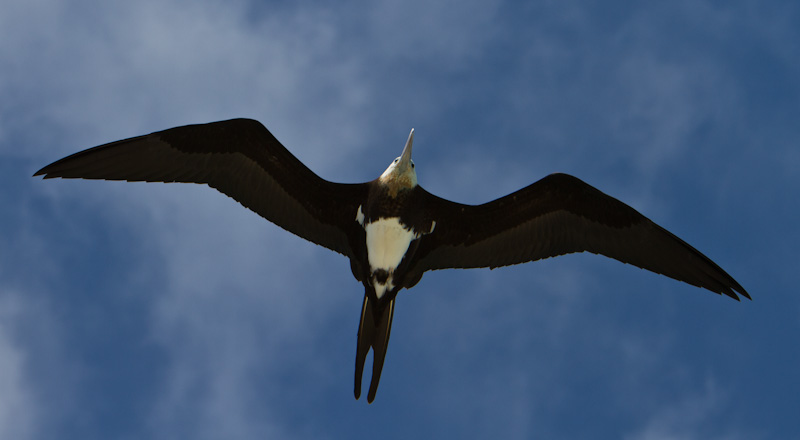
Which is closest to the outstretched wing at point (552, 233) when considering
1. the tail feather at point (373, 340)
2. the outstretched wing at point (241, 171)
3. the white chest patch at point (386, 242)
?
the white chest patch at point (386, 242)

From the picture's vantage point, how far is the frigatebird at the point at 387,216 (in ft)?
28.8

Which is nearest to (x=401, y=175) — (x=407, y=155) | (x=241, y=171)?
(x=407, y=155)

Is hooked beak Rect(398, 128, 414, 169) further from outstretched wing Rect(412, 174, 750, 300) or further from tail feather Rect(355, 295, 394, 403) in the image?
tail feather Rect(355, 295, 394, 403)

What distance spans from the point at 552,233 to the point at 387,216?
5.39ft

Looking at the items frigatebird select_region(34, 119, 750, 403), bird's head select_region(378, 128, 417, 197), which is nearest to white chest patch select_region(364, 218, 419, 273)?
frigatebird select_region(34, 119, 750, 403)

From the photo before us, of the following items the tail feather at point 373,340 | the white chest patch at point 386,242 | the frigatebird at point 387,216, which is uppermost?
the frigatebird at point 387,216

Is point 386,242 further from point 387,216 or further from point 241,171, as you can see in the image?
point 241,171

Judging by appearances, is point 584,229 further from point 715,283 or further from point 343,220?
point 343,220

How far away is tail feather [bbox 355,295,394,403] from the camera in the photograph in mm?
8672

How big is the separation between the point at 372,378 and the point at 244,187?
6.97ft

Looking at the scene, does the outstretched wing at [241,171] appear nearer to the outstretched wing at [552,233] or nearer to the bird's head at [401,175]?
the bird's head at [401,175]

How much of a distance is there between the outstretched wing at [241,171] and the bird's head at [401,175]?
1.08 feet

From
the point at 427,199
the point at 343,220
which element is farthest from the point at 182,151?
the point at 427,199

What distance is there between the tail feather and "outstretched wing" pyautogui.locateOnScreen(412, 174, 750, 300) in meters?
0.64
